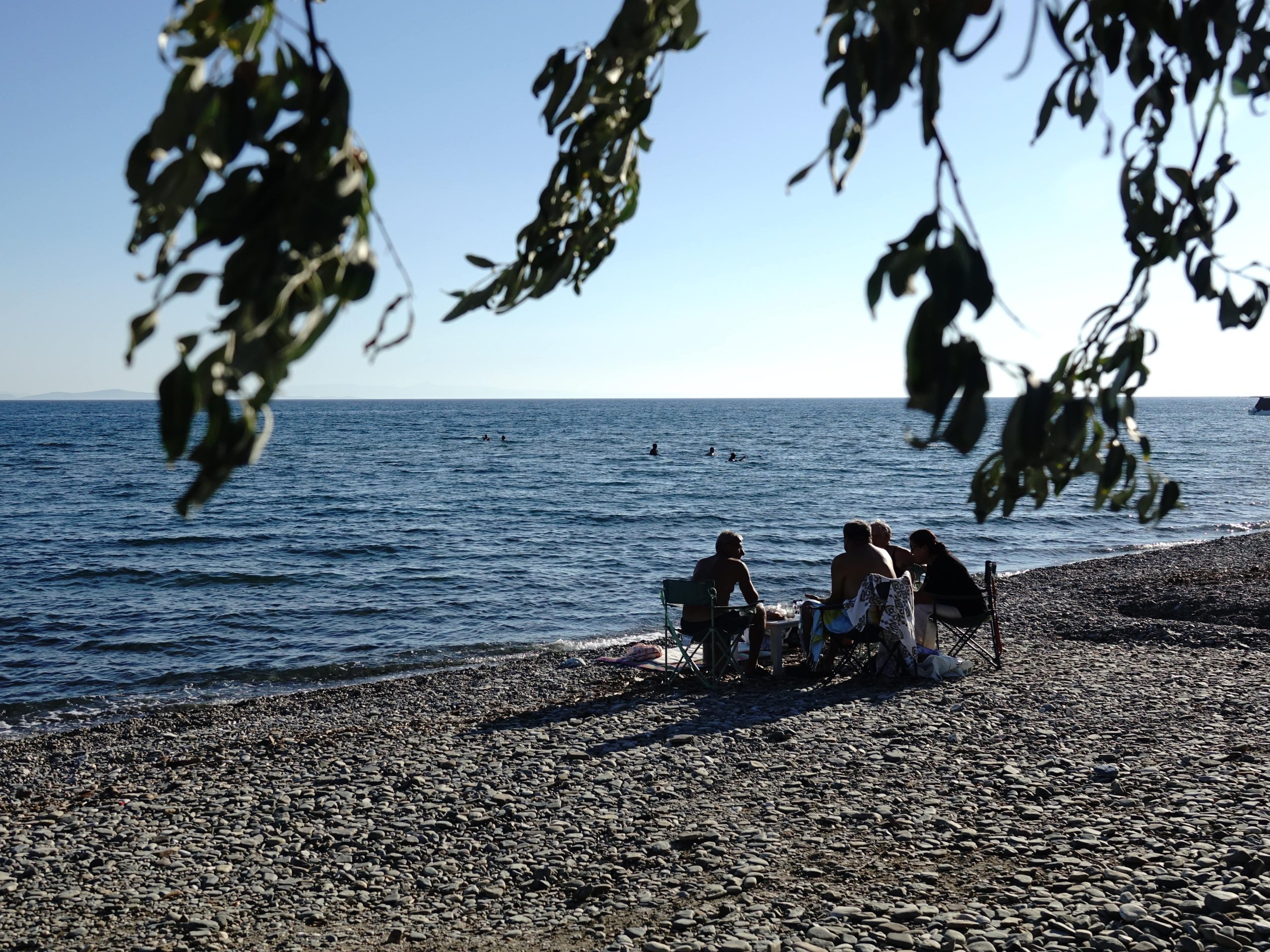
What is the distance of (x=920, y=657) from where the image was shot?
9586mm

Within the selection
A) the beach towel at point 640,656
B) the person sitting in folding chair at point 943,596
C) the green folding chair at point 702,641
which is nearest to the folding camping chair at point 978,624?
the person sitting in folding chair at point 943,596

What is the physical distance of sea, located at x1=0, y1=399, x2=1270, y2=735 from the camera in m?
15.1

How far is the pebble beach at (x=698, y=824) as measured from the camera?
483 centimetres

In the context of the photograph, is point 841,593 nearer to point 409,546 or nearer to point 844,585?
point 844,585

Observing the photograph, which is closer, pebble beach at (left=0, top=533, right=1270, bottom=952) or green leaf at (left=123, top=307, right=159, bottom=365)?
green leaf at (left=123, top=307, right=159, bottom=365)

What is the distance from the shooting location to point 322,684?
45.1 feet

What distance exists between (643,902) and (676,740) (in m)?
2.75

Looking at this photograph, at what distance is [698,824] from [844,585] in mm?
3741

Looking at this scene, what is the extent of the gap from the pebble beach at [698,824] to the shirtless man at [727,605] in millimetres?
509

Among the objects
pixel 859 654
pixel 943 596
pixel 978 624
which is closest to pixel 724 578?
pixel 859 654

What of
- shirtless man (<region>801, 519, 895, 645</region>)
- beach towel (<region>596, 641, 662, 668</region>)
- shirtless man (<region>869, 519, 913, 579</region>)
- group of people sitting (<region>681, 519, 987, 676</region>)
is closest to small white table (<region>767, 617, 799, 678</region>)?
group of people sitting (<region>681, 519, 987, 676</region>)

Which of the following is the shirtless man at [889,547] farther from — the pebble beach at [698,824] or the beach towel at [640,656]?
the beach towel at [640,656]

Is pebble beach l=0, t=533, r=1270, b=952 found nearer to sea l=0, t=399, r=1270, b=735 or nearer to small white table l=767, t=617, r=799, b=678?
small white table l=767, t=617, r=799, b=678

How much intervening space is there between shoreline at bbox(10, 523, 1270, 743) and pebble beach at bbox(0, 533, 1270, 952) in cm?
139
